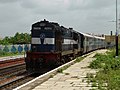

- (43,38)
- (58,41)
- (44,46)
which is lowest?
(44,46)

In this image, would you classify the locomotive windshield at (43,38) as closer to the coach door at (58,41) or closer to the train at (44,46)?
the train at (44,46)

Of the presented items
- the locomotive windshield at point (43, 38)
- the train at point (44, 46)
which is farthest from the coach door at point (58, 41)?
the locomotive windshield at point (43, 38)

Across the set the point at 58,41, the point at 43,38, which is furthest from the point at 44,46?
the point at 58,41

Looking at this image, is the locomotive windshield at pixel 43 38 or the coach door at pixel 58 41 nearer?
the locomotive windshield at pixel 43 38

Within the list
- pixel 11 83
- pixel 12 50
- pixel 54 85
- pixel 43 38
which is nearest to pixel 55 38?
pixel 43 38

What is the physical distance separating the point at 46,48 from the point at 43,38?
2.50 feet

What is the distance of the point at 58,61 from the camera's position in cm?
2348

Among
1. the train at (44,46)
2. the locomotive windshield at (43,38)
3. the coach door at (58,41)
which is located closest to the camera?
the train at (44,46)

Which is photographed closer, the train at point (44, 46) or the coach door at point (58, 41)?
the train at point (44, 46)

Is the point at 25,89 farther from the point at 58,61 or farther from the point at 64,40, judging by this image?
the point at 64,40

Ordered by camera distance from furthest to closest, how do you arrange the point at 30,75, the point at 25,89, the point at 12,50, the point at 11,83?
the point at 12,50, the point at 30,75, the point at 11,83, the point at 25,89

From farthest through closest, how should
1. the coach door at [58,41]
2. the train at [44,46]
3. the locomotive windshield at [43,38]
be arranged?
the coach door at [58,41] → the locomotive windshield at [43,38] → the train at [44,46]

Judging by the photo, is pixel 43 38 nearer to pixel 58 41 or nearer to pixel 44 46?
pixel 44 46

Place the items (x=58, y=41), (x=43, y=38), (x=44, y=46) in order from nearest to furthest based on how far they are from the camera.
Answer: (x=44, y=46)
(x=43, y=38)
(x=58, y=41)
